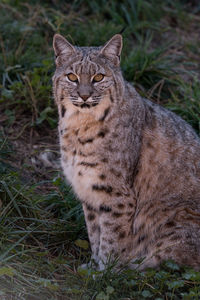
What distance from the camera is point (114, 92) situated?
5.22m

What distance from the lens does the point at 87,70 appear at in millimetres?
5121

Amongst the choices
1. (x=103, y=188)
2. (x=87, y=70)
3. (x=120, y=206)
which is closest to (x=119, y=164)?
(x=103, y=188)

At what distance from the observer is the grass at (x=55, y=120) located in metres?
4.70

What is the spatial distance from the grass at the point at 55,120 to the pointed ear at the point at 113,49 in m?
1.65

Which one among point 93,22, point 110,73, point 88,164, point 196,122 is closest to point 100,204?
point 88,164

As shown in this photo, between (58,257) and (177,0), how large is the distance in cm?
670

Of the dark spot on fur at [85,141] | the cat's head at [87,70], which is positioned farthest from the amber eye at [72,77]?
the dark spot on fur at [85,141]

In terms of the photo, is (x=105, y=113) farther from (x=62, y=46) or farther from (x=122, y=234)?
(x=122, y=234)

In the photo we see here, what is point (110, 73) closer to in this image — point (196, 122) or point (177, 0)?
point (196, 122)

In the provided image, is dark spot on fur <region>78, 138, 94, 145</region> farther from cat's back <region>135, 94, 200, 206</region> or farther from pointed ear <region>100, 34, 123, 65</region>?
pointed ear <region>100, 34, 123, 65</region>

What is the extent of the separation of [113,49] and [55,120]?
2.29 m

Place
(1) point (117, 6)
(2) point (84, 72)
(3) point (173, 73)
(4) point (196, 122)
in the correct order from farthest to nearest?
(1) point (117, 6), (3) point (173, 73), (4) point (196, 122), (2) point (84, 72)

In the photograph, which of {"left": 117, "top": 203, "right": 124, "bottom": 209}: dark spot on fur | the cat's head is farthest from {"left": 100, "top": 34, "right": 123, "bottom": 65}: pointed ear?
{"left": 117, "top": 203, "right": 124, "bottom": 209}: dark spot on fur

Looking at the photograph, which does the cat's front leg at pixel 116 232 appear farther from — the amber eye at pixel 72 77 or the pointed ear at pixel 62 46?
the pointed ear at pixel 62 46
